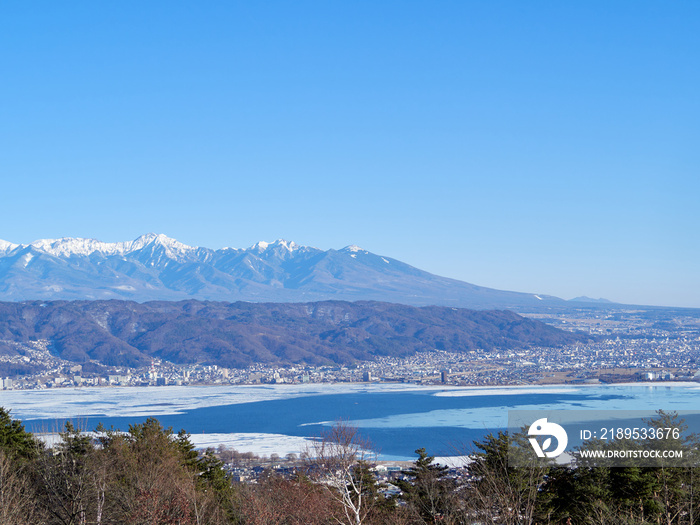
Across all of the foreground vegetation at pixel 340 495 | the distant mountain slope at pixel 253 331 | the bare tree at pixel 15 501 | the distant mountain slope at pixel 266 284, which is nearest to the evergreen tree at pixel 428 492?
the foreground vegetation at pixel 340 495

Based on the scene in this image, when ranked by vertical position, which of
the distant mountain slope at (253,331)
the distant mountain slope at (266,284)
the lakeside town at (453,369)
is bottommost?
the lakeside town at (453,369)

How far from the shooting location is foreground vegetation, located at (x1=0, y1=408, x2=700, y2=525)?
25.4 ft

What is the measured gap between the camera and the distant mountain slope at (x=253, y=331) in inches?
3066

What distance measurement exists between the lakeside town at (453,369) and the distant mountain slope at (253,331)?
Answer: 10.3 ft

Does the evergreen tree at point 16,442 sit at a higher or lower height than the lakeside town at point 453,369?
higher

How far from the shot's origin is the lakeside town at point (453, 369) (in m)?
57.6

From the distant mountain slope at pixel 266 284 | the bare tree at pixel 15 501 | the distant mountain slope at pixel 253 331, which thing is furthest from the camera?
the distant mountain slope at pixel 266 284

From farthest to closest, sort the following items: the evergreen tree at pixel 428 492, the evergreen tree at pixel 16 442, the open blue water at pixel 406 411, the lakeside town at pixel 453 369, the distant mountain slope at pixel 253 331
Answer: the distant mountain slope at pixel 253 331, the lakeside town at pixel 453 369, the open blue water at pixel 406 411, the evergreen tree at pixel 16 442, the evergreen tree at pixel 428 492

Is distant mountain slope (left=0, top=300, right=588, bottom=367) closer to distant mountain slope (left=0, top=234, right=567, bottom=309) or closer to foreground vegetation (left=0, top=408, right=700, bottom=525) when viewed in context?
distant mountain slope (left=0, top=234, right=567, bottom=309)

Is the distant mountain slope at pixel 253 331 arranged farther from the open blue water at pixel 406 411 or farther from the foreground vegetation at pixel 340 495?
the foreground vegetation at pixel 340 495

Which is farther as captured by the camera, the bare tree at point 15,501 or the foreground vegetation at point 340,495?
the bare tree at point 15,501

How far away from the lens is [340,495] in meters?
8.60

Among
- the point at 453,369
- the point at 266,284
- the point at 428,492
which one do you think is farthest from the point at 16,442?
the point at 266,284

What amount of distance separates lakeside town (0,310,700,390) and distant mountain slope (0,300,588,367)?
124 inches
